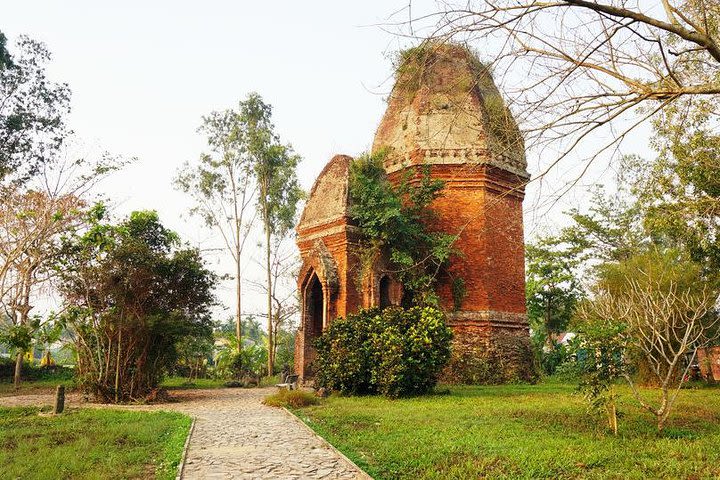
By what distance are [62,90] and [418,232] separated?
59.4ft

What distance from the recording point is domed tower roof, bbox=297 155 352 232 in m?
15.8

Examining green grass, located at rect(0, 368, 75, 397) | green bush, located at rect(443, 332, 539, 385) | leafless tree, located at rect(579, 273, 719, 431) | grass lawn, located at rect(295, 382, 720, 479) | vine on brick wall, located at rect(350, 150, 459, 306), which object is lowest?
green grass, located at rect(0, 368, 75, 397)

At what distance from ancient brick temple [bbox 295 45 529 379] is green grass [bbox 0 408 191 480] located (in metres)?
6.45

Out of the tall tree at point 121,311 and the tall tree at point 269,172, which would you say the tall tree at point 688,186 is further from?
the tall tree at point 269,172

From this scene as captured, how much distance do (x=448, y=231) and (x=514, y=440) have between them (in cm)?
999

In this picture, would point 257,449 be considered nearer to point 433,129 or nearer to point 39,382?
point 433,129

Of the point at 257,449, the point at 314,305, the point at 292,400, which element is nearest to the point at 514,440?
the point at 257,449

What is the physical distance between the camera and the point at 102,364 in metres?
13.2

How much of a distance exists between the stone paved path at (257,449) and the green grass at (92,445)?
30 cm

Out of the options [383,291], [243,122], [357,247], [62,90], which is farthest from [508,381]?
[62,90]

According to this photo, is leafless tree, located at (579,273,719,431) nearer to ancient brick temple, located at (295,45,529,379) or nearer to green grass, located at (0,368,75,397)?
ancient brick temple, located at (295,45,529,379)

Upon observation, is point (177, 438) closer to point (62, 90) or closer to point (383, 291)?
point (383, 291)

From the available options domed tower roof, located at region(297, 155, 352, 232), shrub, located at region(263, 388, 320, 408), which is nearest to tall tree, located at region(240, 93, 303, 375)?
domed tower roof, located at region(297, 155, 352, 232)

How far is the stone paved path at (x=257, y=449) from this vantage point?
5.59m
